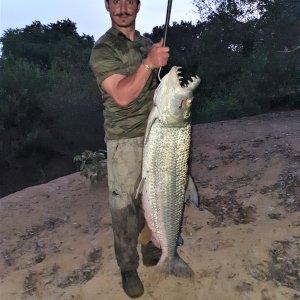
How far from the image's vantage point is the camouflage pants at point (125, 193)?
305 cm

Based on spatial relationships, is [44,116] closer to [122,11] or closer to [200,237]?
[200,237]

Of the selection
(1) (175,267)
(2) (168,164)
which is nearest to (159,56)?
(2) (168,164)

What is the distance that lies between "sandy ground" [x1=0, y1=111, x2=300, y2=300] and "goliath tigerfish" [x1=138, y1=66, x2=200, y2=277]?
1.27ft

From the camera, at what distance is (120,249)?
125 inches

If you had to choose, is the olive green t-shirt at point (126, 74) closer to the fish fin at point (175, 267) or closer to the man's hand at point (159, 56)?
the man's hand at point (159, 56)

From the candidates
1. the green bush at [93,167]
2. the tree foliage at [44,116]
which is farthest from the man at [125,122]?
Result: the tree foliage at [44,116]

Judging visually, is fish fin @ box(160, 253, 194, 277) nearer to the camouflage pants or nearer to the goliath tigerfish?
the goliath tigerfish

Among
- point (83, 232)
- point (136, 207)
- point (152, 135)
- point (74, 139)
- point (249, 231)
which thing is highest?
point (152, 135)

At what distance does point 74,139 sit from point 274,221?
8.40 metres

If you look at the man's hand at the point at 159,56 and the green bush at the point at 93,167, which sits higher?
the man's hand at the point at 159,56

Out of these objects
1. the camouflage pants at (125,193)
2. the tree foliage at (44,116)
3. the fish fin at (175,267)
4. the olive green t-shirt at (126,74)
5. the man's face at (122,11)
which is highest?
the man's face at (122,11)

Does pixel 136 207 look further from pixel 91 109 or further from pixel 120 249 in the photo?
pixel 91 109

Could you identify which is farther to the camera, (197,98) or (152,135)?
(197,98)

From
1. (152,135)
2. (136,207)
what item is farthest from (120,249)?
(152,135)
